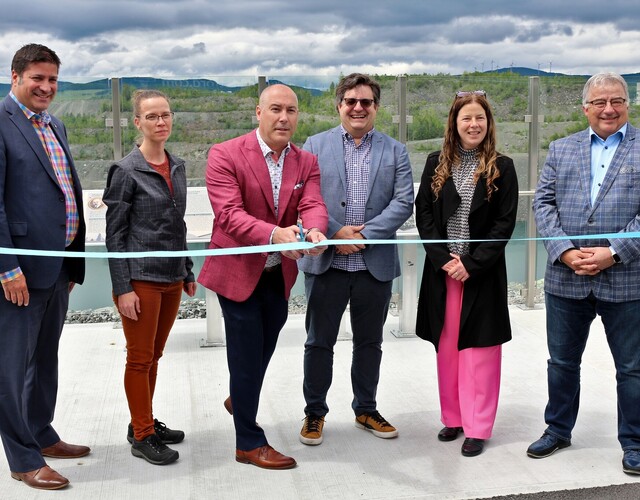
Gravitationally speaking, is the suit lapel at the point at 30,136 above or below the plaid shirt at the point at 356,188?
above

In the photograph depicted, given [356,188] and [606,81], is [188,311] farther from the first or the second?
[606,81]

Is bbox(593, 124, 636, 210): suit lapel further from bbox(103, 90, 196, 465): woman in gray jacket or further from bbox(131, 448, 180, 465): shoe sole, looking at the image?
bbox(131, 448, 180, 465): shoe sole

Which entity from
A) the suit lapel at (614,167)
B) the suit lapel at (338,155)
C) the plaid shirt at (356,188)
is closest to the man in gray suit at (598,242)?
the suit lapel at (614,167)

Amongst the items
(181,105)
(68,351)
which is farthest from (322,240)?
(181,105)

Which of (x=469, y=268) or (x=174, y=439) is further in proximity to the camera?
(x=174, y=439)

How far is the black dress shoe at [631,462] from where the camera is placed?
12.8 ft

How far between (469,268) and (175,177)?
4.69 ft

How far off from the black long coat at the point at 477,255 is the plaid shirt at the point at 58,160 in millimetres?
1623

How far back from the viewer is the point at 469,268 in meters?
4.03

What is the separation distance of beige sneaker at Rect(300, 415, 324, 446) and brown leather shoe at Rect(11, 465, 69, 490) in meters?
1.16

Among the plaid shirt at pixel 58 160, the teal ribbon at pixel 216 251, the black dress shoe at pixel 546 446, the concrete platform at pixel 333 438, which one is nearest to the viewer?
the teal ribbon at pixel 216 251

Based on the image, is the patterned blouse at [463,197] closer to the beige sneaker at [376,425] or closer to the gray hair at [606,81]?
the gray hair at [606,81]

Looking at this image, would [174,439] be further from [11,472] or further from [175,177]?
[175,177]

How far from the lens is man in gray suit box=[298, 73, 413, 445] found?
4.19 meters
